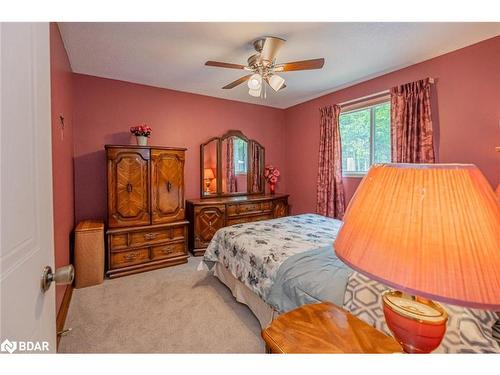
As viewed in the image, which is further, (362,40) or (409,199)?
(362,40)

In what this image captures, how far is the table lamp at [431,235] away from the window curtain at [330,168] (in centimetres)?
314

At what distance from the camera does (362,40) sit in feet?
7.56

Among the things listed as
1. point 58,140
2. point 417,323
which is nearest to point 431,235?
point 417,323

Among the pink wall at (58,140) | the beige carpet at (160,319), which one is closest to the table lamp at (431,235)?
the beige carpet at (160,319)

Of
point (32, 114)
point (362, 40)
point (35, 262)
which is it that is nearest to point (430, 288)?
point (35, 262)

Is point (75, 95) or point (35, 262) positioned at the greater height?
point (75, 95)

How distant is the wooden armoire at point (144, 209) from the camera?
2869 millimetres

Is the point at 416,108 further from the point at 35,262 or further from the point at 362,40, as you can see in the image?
the point at 35,262

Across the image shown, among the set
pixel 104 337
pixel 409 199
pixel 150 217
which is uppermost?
pixel 409 199

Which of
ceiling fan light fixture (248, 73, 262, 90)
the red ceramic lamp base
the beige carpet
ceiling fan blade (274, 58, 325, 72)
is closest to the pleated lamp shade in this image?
the red ceramic lamp base

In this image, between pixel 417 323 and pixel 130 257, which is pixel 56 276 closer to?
pixel 417 323

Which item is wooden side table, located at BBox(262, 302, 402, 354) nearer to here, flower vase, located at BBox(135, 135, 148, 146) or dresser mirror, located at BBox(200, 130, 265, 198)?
flower vase, located at BBox(135, 135, 148, 146)

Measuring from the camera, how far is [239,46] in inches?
94.3

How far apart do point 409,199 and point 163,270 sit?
312 centimetres
